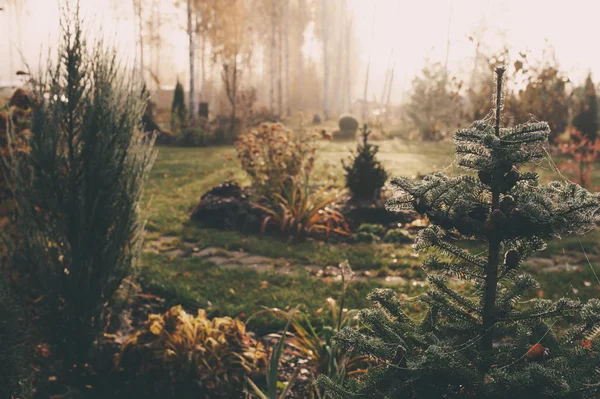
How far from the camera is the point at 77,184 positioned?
351 cm

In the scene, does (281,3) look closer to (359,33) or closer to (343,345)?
(359,33)

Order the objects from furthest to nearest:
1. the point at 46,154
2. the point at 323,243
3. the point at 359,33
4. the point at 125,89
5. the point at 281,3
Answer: the point at 359,33, the point at 281,3, the point at 323,243, the point at 125,89, the point at 46,154

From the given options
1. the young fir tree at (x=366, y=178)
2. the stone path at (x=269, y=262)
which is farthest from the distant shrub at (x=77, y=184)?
the young fir tree at (x=366, y=178)

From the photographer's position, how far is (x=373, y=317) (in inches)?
70.7

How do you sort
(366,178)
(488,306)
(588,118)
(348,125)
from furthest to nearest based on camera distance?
(348,125)
(588,118)
(366,178)
(488,306)

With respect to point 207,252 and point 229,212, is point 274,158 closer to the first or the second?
point 229,212

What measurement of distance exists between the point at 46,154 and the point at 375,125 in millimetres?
21533

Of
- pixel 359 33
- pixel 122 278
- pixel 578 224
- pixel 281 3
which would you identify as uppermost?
pixel 359 33

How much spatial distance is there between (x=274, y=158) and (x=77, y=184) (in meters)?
4.99

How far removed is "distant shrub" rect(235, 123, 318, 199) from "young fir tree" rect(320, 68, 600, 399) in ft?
20.4

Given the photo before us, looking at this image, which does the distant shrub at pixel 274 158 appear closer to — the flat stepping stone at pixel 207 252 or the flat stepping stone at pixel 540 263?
the flat stepping stone at pixel 207 252

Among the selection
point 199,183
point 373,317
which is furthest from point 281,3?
point 373,317

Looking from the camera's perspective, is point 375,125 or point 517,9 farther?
point 517,9

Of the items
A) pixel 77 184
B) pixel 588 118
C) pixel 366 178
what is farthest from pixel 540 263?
pixel 588 118
